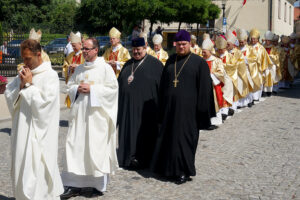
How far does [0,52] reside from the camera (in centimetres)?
1916

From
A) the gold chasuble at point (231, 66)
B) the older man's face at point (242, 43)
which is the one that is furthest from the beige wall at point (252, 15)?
the gold chasuble at point (231, 66)

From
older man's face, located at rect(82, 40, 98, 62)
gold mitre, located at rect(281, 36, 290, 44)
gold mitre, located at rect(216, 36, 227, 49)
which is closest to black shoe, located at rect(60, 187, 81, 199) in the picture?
older man's face, located at rect(82, 40, 98, 62)

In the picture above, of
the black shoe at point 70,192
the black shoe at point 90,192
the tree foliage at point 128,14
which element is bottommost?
the black shoe at point 90,192

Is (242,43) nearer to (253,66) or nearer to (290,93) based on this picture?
(253,66)

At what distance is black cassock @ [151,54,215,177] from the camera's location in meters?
6.05

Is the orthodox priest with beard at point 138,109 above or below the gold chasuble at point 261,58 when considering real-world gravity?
below

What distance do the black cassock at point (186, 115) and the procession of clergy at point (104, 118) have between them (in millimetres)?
12

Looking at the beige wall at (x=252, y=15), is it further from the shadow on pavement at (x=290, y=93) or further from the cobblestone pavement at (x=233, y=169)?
the cobblestone pavement at (x=233, y=169)

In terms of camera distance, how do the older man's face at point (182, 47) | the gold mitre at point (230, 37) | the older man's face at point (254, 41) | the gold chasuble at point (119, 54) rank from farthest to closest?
the older man's face at point (254, 41), the gold mitre at point (230, 37), the gold chasuble at point (119, 54), the older man's face at point (182, 47)

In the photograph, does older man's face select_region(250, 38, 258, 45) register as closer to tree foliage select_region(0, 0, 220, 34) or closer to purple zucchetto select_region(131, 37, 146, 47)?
purple zucchetto select_region(131, 37, 146, 47)

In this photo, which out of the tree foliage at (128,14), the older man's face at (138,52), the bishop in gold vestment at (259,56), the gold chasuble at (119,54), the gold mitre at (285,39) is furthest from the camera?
the tree foliage at (128,14)

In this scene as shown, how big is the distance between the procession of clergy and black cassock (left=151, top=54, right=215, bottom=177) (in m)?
0.01

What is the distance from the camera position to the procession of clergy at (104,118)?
4.38m

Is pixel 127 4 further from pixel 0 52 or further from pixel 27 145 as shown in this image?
pixel 27 145
